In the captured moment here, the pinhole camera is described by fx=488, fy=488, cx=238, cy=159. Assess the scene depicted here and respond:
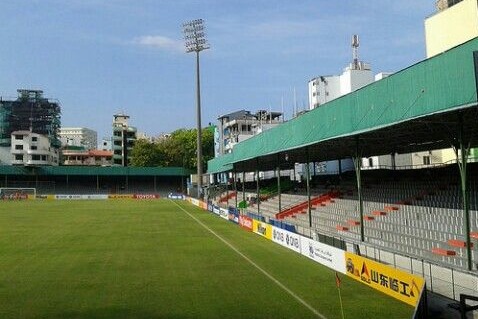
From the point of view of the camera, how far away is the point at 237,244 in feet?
100

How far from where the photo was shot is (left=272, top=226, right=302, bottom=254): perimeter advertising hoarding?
2689cm

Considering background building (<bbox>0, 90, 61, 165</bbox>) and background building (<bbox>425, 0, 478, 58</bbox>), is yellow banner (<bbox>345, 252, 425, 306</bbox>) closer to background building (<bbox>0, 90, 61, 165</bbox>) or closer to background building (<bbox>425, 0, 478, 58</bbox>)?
background building (<bbox>425, 0, 478, 58</bbox>)

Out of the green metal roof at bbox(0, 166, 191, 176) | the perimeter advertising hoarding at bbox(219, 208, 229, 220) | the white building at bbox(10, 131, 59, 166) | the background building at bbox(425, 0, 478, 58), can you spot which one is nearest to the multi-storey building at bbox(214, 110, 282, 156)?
the green metal roof at bbox(0, 166, 191, 176)

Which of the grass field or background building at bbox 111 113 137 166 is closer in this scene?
the grass field

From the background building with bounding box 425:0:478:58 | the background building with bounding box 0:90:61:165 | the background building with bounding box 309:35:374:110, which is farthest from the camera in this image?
the background building with bounding box 0:90:61:165

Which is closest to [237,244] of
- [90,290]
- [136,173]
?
[90,290]

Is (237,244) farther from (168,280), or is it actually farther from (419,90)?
(419,90)

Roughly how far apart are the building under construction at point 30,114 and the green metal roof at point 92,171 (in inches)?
2005

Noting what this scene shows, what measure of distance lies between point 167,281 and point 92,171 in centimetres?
9538

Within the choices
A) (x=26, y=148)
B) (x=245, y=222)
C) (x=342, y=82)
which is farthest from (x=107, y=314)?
(x=26, y=148)

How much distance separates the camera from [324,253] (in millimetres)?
22672

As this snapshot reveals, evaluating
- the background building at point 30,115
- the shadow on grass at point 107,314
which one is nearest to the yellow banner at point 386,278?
the shadow on grass at point 107,314

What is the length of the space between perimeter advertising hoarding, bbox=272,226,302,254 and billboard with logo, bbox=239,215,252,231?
24.7ft

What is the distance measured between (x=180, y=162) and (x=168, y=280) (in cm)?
11928
